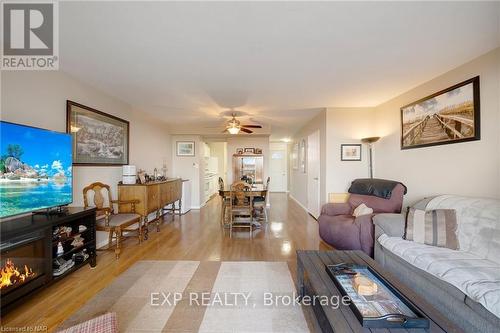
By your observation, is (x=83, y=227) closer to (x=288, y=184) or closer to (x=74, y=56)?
(x=74, y=56)

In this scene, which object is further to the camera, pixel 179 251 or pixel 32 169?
pixel 179 251

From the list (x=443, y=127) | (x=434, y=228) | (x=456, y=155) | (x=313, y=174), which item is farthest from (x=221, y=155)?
(x=434, y=228)

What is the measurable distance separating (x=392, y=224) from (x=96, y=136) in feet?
13.6

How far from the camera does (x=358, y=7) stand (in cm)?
144

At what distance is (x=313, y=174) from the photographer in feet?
16.2

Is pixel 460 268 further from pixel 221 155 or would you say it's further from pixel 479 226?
pixel 221 155

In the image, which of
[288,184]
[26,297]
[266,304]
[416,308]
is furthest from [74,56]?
[288,184]

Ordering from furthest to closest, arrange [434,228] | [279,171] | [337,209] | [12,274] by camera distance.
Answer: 1. [279,171]
2. [337,209]
3. [434,228]
4. [12,274]

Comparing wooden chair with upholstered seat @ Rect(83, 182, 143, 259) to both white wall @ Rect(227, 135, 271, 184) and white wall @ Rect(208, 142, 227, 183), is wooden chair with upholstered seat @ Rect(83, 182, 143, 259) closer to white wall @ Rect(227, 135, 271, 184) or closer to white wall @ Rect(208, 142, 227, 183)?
white wall @ Rect(227, 135, 271, 184)

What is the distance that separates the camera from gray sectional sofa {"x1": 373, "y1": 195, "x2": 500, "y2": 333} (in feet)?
4.28

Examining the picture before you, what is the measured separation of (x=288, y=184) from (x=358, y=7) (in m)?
7.76

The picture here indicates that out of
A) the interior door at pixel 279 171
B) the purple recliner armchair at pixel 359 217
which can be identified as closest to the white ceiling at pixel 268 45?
the purple recliner armchair at pixel 359 217

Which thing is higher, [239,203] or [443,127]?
[443,127]

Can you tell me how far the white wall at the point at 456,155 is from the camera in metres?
2.03
